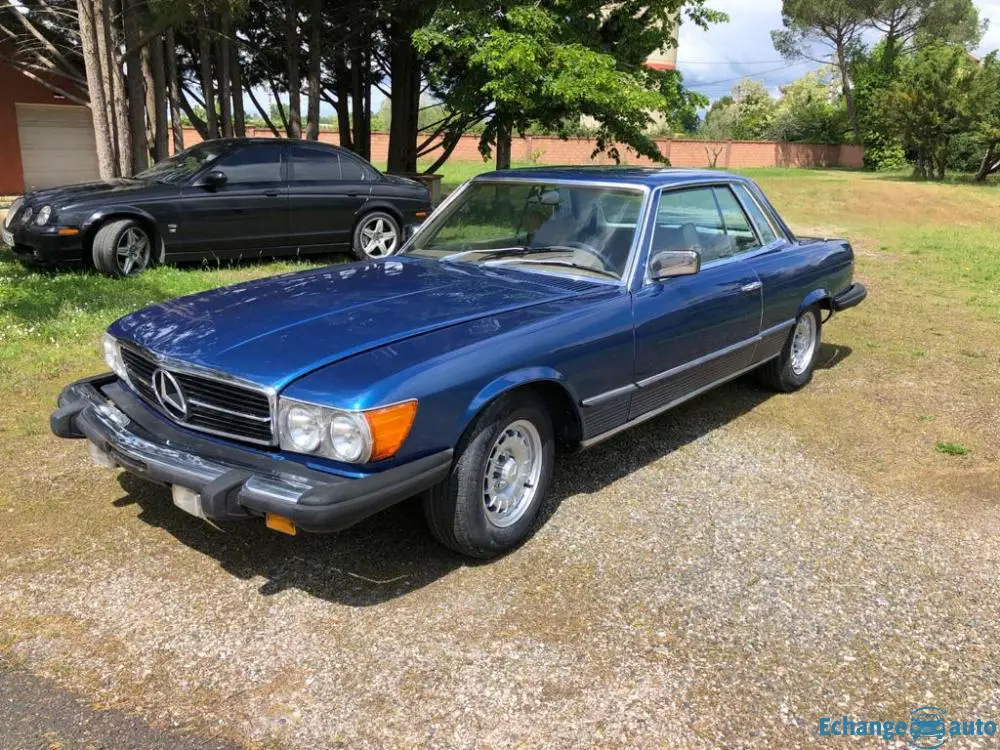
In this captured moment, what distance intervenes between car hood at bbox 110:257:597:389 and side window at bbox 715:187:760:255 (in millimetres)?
1492

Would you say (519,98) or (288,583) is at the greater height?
(519,98)

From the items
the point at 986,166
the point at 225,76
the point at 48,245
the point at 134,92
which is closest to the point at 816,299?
the point at 48,245

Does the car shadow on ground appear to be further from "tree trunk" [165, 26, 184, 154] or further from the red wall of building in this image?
the red wall of building

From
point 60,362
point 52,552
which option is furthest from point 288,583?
point 60,362

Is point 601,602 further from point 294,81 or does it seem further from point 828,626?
point 294,81

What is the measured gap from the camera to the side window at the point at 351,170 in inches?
393

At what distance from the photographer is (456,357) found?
3109mm

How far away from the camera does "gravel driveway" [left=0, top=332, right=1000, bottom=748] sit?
2.60 meters

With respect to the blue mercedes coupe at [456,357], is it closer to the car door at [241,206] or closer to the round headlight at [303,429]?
the round headlight at [303,429]

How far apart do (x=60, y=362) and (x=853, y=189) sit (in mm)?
23283

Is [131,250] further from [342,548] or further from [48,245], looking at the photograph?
[342,548]

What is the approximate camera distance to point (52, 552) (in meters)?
3.44

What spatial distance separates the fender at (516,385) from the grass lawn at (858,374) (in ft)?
5.94

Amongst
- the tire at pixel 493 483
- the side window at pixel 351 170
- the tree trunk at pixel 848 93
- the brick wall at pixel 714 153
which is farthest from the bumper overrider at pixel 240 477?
the tree trunk at pixel 848 93
